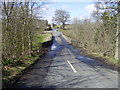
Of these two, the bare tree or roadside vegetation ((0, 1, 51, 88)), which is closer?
roadside vegetation ((0, 1, 51, 88))

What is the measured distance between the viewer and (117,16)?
17828mm

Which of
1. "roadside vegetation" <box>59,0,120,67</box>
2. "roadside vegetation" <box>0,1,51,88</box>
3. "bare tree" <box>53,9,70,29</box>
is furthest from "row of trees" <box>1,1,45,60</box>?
"bare tree" <box>53,9,70,29</box>

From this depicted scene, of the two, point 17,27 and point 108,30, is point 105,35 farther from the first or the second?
point 17,27

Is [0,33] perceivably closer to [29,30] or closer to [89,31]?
[29,30]

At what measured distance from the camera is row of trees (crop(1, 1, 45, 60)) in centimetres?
1375

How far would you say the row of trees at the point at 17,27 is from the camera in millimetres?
13753

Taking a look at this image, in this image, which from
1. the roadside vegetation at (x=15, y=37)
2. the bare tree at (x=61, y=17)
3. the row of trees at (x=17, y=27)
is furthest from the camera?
the bare tree at (x=61, y=17)

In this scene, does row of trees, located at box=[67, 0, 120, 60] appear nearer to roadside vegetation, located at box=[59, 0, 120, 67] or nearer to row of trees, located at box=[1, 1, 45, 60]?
roadside vegetation, located at box=[59, 0, 120, 67]

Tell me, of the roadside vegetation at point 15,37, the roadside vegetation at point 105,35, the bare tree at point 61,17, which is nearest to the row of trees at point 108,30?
the roadside vegetation at point 105,35

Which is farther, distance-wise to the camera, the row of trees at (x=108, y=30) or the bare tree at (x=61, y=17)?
the bare tree at (x=61, y=17)

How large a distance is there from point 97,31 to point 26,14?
1595 cm

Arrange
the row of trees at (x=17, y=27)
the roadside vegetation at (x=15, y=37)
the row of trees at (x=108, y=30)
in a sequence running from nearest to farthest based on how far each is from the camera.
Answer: the roadside vegetation at (x=15, y=37) < the row of trees at (x=17, y=27) < the row of trees at (x=108, y=30)

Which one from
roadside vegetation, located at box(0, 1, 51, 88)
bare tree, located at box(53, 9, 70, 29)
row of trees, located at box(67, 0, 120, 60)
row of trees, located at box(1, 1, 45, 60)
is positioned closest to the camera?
roadside vegetation, located at box(0, 1, 51, 88)

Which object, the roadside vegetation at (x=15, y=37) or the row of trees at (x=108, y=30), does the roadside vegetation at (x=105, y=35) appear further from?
the roadside vegetation at (x=15, y=37)
